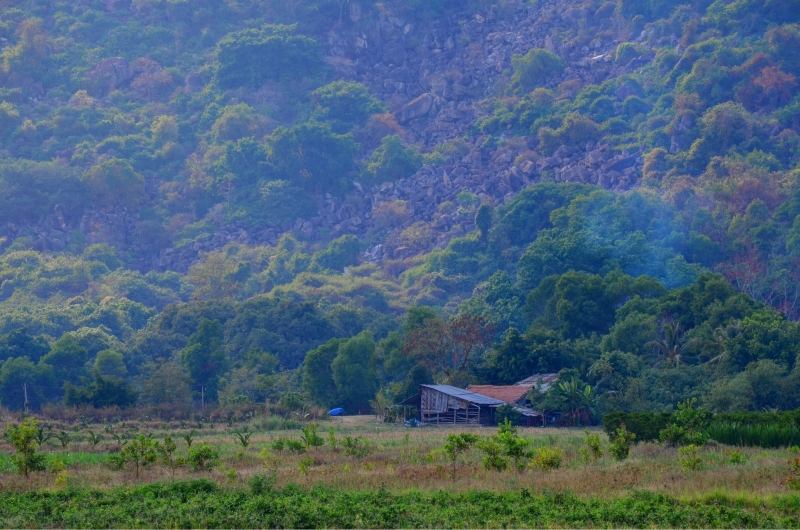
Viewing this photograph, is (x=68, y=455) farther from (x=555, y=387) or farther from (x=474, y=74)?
(x=474, y=74)

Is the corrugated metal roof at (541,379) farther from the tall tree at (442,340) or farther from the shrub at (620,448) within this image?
the shrub at (620,448)

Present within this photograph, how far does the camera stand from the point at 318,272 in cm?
9144

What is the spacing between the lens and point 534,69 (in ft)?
353

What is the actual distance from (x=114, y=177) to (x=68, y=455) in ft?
256

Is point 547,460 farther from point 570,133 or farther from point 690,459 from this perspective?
point 570,133

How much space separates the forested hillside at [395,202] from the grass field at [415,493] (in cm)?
1752

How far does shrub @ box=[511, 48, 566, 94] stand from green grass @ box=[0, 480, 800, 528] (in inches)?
3575

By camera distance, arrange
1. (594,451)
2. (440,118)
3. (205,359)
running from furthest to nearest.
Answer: (440,118), (205,359), (594,451)

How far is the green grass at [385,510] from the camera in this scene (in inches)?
722

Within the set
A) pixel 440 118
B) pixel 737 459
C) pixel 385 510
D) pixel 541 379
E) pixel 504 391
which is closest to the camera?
pixel 385 510

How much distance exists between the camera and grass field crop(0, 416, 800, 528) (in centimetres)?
1866

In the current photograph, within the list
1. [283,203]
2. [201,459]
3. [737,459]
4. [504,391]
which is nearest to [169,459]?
[201,459]

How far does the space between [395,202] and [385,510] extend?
83.4 meters

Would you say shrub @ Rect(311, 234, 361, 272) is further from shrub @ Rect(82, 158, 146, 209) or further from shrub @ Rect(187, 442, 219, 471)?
shrub @ Rect(187, 442, 219, 471)
